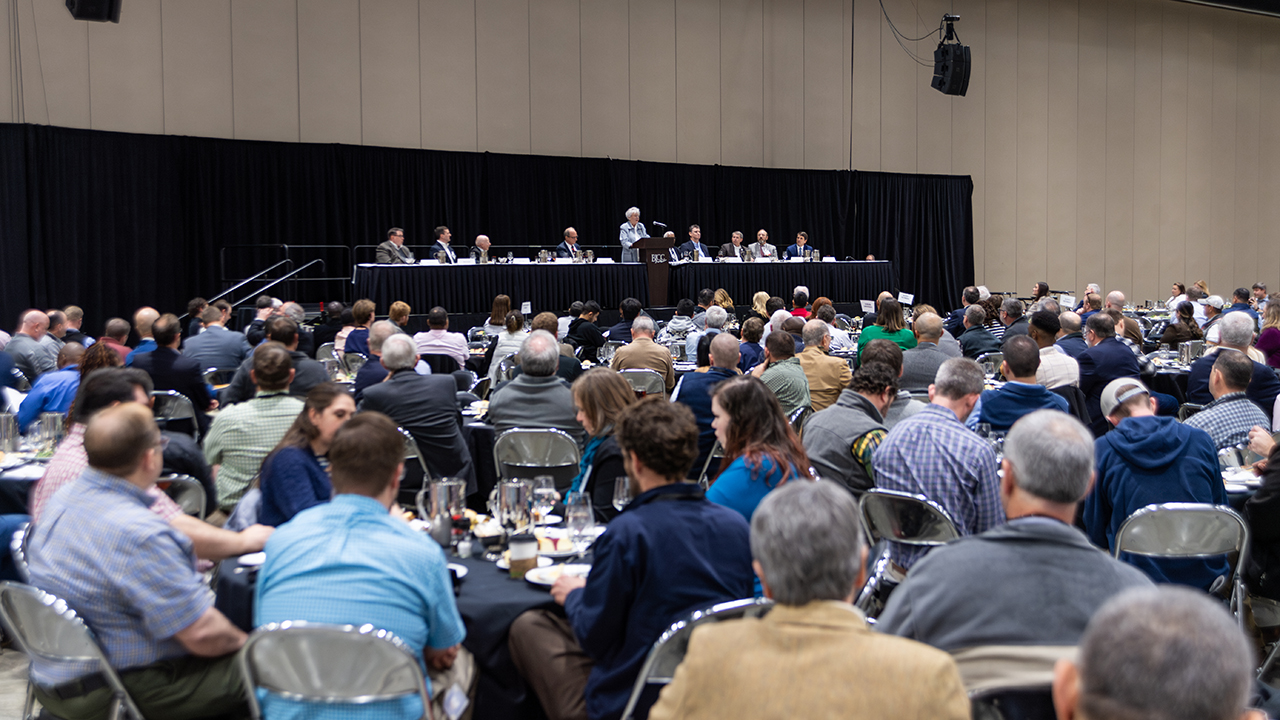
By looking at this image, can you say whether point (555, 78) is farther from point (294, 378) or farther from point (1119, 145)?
point (1119, 145)

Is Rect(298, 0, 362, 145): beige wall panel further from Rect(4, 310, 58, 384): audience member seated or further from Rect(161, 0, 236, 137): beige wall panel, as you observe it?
Rect(4, 310, 58, 384): audience member seated

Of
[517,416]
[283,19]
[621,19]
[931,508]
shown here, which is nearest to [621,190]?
[621,19]

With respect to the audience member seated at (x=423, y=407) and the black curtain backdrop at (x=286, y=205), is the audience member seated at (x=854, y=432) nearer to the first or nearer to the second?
→ the audience member seated at (x=423, y=407)

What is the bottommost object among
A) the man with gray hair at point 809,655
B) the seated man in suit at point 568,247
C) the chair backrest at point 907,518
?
the chair backrest at point 907,518

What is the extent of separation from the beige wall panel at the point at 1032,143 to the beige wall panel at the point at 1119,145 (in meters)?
1.86

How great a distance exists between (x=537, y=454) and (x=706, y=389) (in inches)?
46.1

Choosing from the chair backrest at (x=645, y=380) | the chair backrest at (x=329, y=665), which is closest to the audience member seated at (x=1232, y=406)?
the chair backrest at (x=645, y=380)

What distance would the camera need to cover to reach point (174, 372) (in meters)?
6.41

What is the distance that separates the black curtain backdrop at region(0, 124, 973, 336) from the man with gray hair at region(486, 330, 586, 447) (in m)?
9.97

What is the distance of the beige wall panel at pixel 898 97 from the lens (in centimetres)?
2019

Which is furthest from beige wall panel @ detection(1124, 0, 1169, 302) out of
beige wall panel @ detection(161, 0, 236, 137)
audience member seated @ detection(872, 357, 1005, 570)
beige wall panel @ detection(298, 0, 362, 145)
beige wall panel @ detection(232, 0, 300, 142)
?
audience member seated @ detection(872, 357, 1005, 570)

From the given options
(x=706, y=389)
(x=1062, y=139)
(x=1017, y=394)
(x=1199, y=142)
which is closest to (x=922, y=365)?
(x=1017, y=394)

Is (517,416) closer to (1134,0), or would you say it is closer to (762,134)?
(762,134)

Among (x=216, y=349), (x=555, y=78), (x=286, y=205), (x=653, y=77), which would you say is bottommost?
(x=216, y=349)
